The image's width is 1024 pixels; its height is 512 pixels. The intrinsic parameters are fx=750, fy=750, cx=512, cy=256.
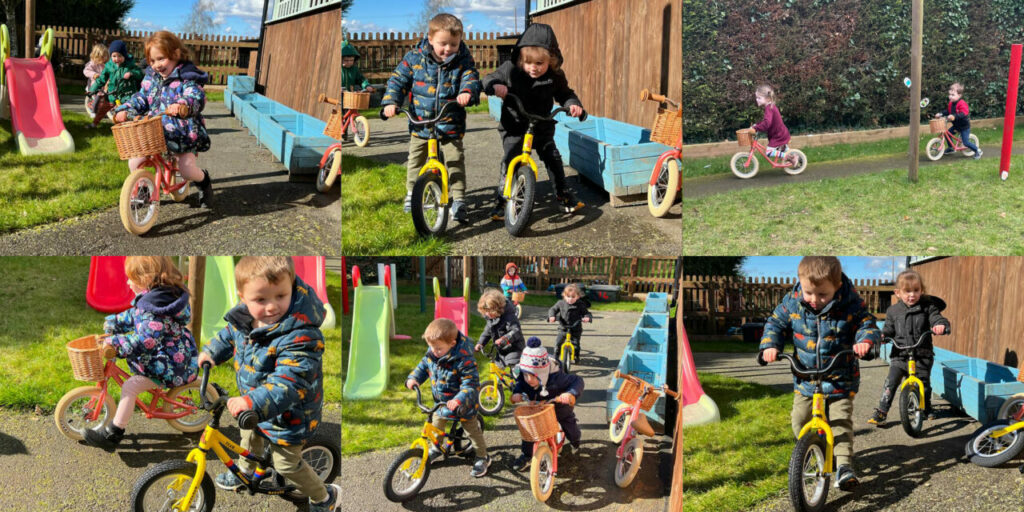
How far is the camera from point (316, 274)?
409 centimetres

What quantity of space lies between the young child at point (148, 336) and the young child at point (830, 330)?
2.85 m

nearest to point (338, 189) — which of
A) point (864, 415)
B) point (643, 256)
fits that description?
point (643, 256)

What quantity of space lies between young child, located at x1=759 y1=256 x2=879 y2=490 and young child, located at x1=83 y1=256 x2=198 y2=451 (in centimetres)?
285

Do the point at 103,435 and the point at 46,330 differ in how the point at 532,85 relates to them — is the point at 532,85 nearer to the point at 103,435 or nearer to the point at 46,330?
the point at 103,435

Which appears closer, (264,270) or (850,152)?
(264,270)

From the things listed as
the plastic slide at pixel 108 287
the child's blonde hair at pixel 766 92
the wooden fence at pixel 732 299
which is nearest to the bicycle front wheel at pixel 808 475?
the wooden fence at pixel 732 299

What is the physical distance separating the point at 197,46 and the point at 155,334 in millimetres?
1430

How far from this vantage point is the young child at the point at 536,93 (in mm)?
3475

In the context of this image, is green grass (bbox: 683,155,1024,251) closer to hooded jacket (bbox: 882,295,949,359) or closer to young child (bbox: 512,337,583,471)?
hooded jacket (bbox: 882,295,949,359)

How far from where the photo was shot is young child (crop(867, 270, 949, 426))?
3873 mm

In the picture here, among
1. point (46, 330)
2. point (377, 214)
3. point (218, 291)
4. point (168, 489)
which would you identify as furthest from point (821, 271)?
point (46, 330)


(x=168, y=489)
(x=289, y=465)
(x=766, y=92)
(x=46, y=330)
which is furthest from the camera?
(x=766, y=92)

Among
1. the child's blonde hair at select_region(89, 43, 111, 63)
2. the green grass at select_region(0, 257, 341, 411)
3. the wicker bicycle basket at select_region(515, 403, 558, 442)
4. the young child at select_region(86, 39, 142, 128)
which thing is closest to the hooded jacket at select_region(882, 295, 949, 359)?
the wicker bicycle basket at select_region(515, 403, 558, 442)

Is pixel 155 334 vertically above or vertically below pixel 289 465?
above
